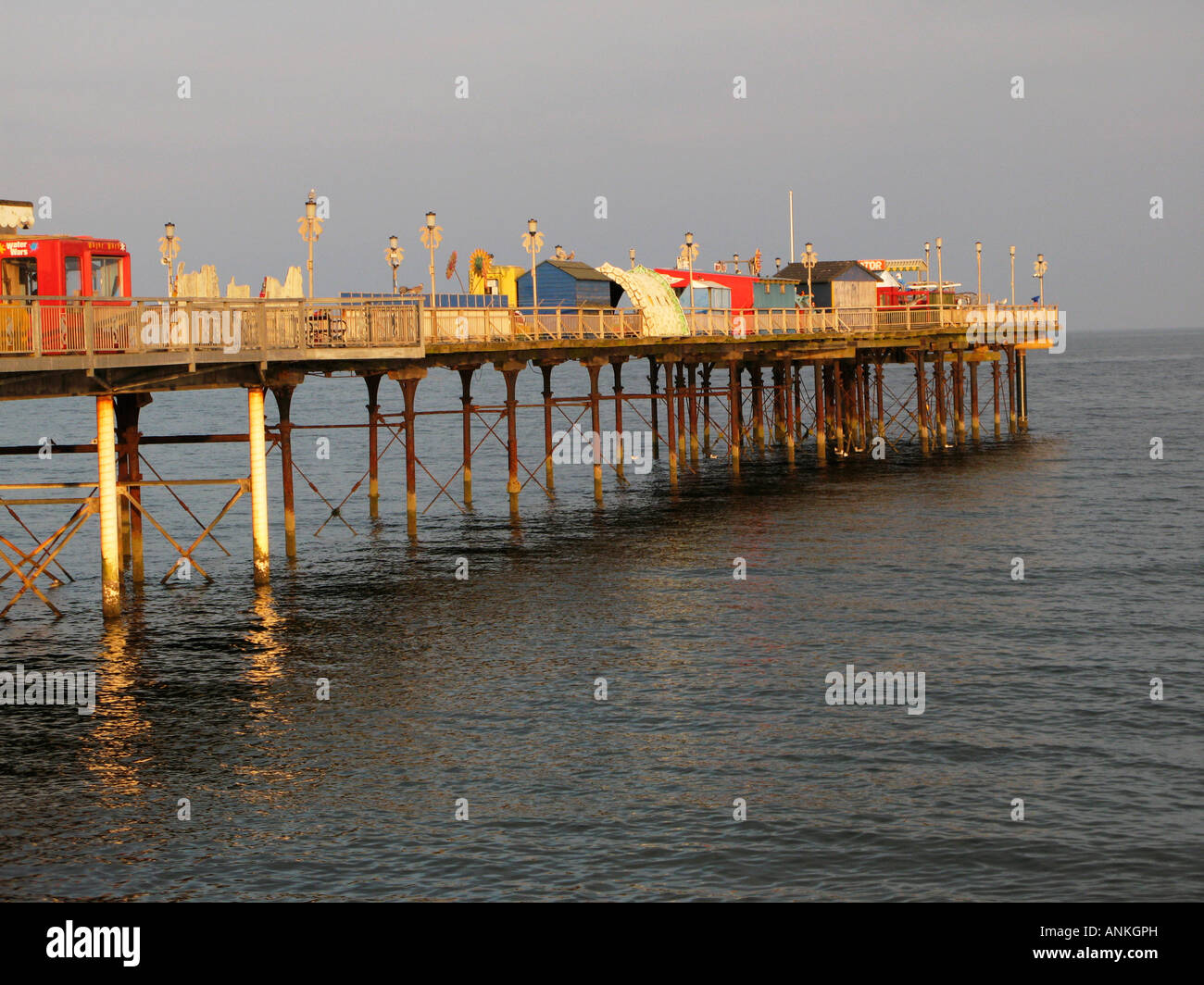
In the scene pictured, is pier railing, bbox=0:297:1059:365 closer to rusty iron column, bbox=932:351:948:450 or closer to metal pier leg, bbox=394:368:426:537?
metal pier leg, bbox=394:368:426:537

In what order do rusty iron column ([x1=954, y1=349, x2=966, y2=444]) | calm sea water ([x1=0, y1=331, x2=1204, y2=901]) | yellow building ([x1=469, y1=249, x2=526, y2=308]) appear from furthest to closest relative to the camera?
rusty iron column ([x1=954, y1=349, x2=966, y2=444]), yellow building ([x1=469, y1=249, x2=526, y2=308]), calm sea water ([x1=0, y1=331, x2=1204, y2=901])

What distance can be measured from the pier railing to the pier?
48 millimetres

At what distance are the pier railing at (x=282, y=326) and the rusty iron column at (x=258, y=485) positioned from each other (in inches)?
53.7

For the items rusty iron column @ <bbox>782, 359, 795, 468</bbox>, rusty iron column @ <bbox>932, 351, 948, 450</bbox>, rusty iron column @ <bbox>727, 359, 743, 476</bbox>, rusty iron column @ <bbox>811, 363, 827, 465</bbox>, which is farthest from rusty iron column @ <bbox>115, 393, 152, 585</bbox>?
rusty iron column @ <bbox>932, 351, 948, 450</bbox>

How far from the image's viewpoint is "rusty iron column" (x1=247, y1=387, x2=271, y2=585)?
115 ft

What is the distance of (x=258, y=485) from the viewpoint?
35125mm

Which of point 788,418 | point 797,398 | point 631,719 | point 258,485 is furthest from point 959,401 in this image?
point 631,719

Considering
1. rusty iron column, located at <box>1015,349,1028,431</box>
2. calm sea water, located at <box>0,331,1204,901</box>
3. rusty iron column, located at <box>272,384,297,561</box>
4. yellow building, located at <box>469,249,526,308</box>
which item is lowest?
calm sea water, located at <box>0,331,1204,901</box>

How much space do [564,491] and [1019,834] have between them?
1625 inches

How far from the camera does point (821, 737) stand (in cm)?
2436

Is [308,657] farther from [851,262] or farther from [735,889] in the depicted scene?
[851,262]

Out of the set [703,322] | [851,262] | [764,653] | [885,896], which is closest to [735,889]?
[885,896]

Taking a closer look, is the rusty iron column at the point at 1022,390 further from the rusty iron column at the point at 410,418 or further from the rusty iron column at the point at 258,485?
the rusty iron column at the point at 258,485

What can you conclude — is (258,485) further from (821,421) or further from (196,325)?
(821,421)
